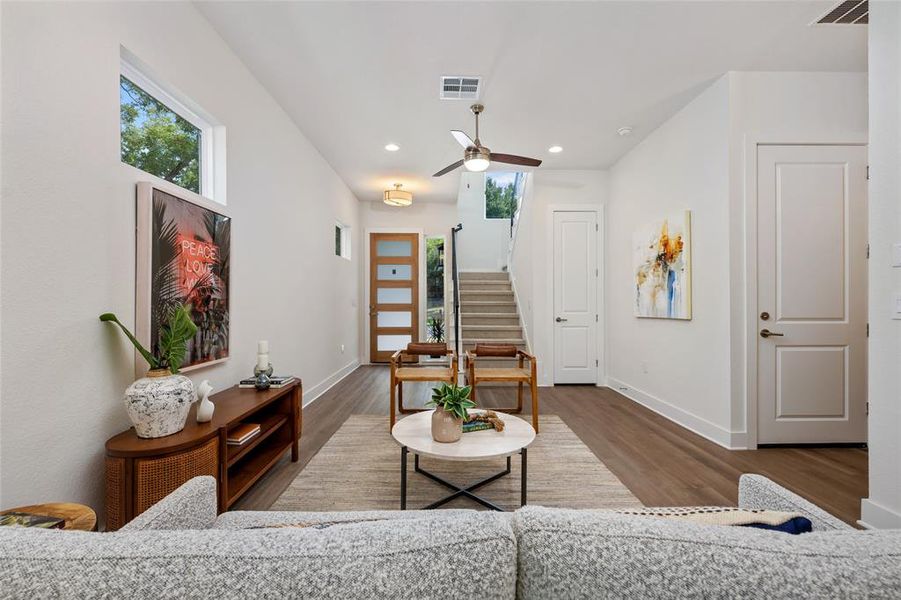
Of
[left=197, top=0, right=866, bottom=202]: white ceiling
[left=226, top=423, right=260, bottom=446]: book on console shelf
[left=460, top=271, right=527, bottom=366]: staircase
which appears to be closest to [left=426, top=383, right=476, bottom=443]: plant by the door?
[left=226, top=423, right=260, bottom=446]: book on console shelf

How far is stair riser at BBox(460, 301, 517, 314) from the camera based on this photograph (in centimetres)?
603

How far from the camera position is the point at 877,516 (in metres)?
1.77

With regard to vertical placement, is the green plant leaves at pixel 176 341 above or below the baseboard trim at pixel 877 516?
above

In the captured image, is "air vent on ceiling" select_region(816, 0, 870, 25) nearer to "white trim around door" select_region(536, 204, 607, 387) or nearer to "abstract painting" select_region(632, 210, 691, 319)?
"abstract painting" select_region(632, 210, 691, 319)

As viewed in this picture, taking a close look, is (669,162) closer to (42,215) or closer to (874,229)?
(874,229)

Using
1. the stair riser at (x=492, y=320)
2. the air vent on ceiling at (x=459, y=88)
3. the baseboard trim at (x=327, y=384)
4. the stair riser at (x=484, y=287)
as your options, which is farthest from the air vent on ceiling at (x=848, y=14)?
the baseboard trim at (x=327, y=384)

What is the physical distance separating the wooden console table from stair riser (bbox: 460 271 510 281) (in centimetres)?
522

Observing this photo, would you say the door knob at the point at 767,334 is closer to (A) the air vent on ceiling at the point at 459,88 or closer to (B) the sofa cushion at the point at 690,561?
(B) the sofa cushion at the point at 690,561

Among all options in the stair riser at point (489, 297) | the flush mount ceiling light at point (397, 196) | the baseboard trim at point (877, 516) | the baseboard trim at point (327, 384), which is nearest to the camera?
the baseboard trim at point (877, 516)

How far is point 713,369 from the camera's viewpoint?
298 centimetres

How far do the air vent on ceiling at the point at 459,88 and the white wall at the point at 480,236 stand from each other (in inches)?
192

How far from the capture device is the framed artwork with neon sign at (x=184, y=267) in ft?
5.80

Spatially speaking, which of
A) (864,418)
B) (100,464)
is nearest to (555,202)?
(864,418)

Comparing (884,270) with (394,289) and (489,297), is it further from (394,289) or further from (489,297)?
(394,289)
